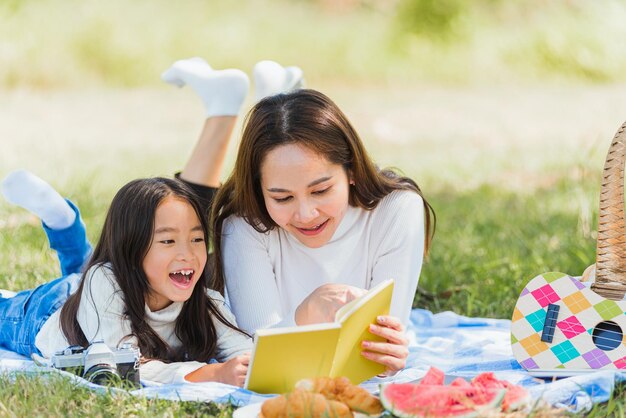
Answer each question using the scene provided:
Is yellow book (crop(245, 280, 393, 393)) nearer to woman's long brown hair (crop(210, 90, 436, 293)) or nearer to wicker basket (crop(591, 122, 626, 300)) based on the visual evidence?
woman's long brown hair (crop(210, 90, 436, 293))

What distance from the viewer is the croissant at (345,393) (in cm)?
269

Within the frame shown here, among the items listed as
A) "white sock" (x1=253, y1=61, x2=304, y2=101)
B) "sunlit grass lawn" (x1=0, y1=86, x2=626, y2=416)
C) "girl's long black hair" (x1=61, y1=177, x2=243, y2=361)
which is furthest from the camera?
"white sock" (x1=253, y1=61, x2=304, y2=101)

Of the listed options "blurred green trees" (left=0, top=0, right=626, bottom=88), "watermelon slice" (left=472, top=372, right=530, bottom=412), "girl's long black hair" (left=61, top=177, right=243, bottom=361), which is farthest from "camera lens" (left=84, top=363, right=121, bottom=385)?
"blurred green trees" (left=0, top=0, right=626, bottom=88)

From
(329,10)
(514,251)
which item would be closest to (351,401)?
(514,251)

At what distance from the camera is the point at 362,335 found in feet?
9.80

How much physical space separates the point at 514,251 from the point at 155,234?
2.38m

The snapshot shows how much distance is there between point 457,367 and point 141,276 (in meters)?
1.20

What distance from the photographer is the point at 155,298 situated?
11.4 ft

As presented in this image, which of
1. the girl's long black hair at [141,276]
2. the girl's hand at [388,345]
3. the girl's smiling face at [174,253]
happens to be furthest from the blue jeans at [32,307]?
the girl's hand at [388,345]

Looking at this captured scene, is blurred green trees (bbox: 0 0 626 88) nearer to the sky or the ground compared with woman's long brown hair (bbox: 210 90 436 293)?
nearer to the sky

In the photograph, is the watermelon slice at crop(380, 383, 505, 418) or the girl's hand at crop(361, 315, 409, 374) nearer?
the watermelon slice at crop(380, 383, 505, 418)

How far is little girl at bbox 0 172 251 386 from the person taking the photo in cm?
330

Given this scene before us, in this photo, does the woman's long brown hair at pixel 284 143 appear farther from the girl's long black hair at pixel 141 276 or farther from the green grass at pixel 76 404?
the green grass at pixel 76 404

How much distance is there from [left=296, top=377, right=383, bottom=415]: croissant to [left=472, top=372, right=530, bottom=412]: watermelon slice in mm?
304
